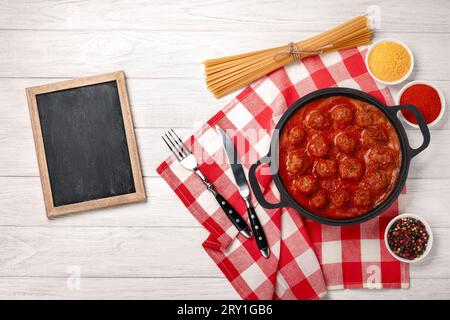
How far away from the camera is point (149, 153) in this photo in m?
1.86

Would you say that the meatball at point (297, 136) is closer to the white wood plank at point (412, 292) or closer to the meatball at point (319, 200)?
the meatball at point (319, 200)

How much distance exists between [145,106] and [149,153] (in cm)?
21

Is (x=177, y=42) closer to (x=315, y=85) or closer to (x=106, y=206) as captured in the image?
(x=315, y=85)

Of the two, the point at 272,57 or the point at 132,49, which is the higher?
the point at 132,49

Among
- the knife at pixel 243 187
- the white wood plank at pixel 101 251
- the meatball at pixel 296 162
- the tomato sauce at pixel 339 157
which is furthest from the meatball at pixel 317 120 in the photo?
the white wood plank at pixel 101 251

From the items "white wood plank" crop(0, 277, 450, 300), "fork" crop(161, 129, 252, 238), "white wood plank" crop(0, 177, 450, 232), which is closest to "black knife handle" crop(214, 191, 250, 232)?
"fork" crop(161, 129, 252, 238)

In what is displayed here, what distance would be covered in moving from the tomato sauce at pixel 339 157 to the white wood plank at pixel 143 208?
0.31 meters

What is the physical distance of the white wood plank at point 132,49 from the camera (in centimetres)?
187

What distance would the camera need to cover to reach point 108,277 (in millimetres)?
1857

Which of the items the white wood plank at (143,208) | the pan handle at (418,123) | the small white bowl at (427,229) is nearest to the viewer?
the pan handle at (418,123)

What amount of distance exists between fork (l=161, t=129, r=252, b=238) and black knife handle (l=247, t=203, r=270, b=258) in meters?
0.03

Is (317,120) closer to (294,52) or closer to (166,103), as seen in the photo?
(294,52)

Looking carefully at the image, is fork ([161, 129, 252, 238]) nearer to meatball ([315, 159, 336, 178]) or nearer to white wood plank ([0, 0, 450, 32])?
meatball ([315, 159, 336, 178])

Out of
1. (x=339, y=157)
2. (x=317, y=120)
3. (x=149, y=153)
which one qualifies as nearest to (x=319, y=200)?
(x=339, y=157)
